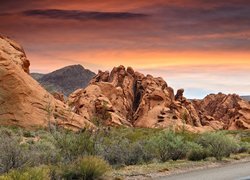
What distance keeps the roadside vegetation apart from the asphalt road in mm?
2614

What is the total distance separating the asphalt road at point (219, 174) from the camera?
15.8 meters

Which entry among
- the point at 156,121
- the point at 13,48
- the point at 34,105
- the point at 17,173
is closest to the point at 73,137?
the point at 17,173

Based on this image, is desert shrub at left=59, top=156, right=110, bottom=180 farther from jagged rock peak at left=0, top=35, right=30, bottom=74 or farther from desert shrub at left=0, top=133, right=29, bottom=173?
jagged rock peak at left=0, top=35, right=30, bottom=74

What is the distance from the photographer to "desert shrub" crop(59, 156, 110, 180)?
14.4m

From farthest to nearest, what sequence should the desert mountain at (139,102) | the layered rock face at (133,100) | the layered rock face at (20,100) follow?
the desert mountain at (139,102), the layered rock face at (133,100), the layered rock face at (20,100)

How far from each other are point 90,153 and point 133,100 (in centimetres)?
7579

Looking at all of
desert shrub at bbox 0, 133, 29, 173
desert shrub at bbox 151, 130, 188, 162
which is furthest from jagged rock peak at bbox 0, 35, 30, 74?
desert shrub at bbox 0, 133, 29, 173

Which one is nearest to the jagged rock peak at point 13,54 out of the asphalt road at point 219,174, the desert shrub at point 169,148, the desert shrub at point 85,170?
the desert shrub at point 169,148

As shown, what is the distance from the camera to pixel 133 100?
9338 centimetres

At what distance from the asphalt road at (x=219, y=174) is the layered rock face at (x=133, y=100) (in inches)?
2055

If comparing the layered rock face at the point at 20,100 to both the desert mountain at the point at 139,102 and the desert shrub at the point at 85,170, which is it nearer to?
the desert mountain at the point at 139,102

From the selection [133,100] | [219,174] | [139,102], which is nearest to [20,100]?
[139,102]

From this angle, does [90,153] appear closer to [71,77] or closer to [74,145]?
[74,145]

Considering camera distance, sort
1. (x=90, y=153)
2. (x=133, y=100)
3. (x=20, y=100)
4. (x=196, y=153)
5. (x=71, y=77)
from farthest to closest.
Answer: (x=71, y=77), (x=133, y=100), (x=20, y=100), (x=196, y=153), (x=90, y=153)
